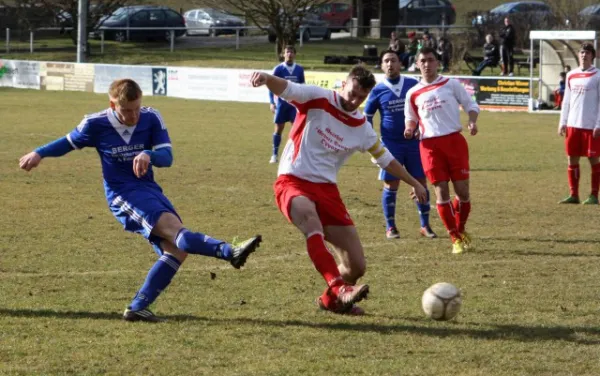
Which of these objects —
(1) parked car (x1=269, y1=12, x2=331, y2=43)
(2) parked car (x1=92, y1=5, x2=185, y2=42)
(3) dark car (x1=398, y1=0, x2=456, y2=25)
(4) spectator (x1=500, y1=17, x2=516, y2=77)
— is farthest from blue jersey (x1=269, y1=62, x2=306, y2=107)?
(3) dark car (x1=398, y1=0, x2=456, y2=25)

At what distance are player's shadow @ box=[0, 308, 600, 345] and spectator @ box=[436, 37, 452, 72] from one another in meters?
30.9

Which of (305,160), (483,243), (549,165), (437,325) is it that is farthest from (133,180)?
(549,165)

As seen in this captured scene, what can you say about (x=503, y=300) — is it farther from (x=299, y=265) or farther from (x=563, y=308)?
(x=299, y=265)

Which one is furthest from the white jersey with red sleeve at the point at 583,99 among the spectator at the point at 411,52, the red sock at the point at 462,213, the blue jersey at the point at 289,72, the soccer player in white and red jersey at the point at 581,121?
the spectator at the point at 411,52

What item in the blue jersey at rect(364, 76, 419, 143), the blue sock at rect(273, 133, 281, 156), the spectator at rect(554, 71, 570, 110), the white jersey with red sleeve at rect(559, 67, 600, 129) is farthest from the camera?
the spectator at rect(554, 71, 570, 110)

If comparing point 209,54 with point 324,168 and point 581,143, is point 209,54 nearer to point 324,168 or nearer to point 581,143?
point 581,143

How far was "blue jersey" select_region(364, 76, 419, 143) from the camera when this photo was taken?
421 inches

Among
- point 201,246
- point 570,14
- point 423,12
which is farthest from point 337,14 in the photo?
point 201,246

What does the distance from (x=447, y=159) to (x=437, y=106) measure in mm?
537

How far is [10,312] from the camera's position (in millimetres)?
6965

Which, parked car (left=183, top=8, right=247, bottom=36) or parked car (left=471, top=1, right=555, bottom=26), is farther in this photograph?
parked car (left=183, top=8, right=247, bottom=36)

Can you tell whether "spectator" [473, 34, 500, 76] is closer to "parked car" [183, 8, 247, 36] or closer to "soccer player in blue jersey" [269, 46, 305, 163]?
"soccer player in blue jersey" [269, 46, 305, 163]

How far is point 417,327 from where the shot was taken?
664cm

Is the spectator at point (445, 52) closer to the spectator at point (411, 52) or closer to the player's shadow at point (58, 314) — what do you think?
the spectator at point (411, 52)
